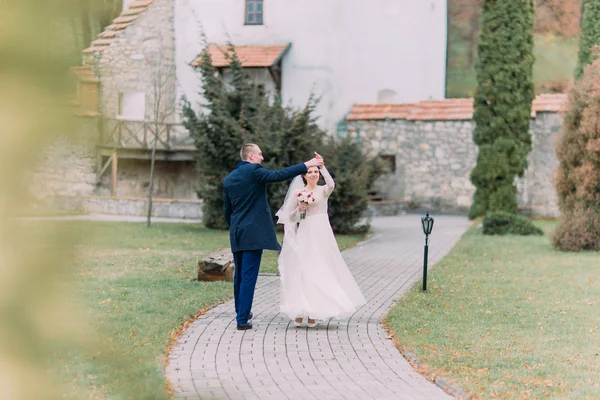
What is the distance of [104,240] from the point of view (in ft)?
3.12

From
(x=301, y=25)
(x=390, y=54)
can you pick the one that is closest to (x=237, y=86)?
(x=301, y=25)

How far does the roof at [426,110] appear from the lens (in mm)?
30234

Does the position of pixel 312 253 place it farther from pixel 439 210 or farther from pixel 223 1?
pixel 223 1

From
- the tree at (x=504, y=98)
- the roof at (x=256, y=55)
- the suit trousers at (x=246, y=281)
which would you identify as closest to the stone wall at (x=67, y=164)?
the suit trousers at (x=246, y=281)

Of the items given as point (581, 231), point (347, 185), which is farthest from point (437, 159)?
point (581, 231)

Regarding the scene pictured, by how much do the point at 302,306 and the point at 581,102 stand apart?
436 inches

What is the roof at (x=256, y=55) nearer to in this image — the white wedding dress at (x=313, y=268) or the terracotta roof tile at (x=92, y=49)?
the white wedding dress at (x=313, y=268)

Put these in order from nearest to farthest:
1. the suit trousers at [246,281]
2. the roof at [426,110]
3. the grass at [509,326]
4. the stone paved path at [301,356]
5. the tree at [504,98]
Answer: the stone paved path at [301,356]
the grass at [509,326]
the suit trousers at [246,281]
the tree at [504,98]
the roof at [426,110]

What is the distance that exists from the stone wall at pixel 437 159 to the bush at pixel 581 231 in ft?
37.6

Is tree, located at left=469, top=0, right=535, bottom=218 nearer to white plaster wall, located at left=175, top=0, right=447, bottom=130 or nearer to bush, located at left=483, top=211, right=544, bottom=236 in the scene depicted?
bush, located at left=483, top=211, right=544, bottom=236

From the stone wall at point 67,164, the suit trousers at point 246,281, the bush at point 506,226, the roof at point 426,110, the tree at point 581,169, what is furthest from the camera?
the roof at point 426,110

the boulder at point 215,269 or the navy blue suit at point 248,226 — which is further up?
the navy blue suit at point 248,226

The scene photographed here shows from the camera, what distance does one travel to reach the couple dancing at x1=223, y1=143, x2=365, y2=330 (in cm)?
848

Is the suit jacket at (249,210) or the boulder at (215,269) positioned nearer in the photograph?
the suit jacket at (249,210)
